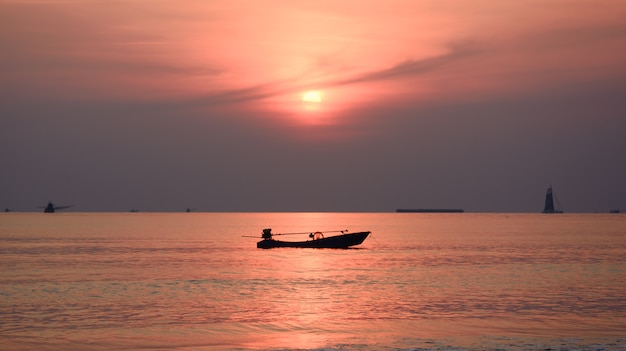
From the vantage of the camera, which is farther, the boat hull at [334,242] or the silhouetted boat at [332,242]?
the boat hull at [334,242]

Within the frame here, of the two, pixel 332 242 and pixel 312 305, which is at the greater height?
pixel 332 242

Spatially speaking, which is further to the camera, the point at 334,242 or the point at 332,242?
the point at 334,242

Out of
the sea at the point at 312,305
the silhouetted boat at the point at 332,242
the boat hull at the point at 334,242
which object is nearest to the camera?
the sea at the point at 312,305

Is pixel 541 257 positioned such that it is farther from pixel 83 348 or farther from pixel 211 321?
pixel 83 348

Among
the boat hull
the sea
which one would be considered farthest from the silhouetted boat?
the sea

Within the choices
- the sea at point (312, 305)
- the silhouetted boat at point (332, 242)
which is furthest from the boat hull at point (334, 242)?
the sea at point (312, 305)

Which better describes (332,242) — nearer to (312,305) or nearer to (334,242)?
(334,242)

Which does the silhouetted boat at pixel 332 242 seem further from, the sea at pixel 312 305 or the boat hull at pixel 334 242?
the sea at pixel 312 305

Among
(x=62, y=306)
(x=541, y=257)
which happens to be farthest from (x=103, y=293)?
(x=541, y=257)

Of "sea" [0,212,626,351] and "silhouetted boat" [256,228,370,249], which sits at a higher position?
"silhouetted boat" [256,228,370,249]

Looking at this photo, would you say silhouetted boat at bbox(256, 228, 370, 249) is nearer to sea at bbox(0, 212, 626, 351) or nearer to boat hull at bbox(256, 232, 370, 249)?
boat hull at bbox(256, 232, 370, 249)

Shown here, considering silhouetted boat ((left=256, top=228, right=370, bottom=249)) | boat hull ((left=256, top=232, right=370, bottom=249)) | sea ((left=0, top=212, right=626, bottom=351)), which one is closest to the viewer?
sea ((left=0, top=212, right=626, bottom=351))

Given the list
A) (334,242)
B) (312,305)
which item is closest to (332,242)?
(334,242)

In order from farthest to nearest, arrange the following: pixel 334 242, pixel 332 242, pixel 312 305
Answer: pixel 334 242 < pixel 332 242 < pixel 312 305
